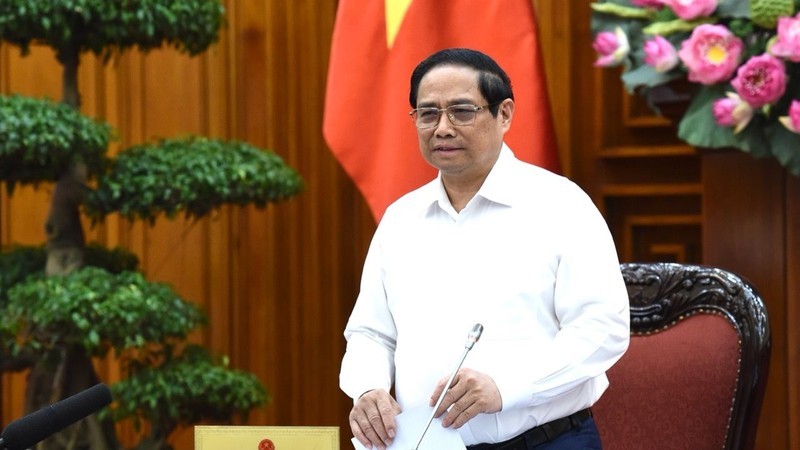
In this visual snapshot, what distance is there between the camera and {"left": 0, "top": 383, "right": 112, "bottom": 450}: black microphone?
1386 millimetres

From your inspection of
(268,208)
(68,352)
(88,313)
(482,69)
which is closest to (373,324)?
(482,69)

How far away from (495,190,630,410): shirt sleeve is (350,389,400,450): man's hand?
0.16 m

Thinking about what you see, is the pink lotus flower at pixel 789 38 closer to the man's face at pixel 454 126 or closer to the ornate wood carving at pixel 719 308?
the ornate wood carving at pixel 719 308

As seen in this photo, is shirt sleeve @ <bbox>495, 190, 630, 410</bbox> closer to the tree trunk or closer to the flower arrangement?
the flower arrangement

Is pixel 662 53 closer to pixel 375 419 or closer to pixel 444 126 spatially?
pixel 444 126

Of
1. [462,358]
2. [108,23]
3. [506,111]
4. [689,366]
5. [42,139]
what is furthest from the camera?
[108,23]

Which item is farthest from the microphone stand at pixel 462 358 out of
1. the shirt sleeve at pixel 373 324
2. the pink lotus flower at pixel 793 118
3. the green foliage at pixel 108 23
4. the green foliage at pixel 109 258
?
the green foliage at pixel 109 258

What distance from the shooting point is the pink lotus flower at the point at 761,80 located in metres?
2.47

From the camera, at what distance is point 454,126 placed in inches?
76.0

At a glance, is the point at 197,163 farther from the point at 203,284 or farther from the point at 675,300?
the point at 675,300

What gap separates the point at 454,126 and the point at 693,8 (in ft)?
2.90

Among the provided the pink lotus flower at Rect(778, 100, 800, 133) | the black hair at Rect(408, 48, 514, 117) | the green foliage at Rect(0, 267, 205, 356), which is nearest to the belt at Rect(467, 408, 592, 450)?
the black hair at Rect(408, 48, 514, 117)

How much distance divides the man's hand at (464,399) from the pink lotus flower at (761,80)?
1030mm

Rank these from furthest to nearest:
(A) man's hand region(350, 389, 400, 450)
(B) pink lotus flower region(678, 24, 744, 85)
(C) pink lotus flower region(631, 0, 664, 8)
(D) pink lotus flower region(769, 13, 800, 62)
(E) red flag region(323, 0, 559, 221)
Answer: (E) red flag region(323, 0, 559, 221)
(C) pink lotus flower region(631, 0, 664, 8)
(B) pink lotus flower region(678, 24, 744, 85)
(D) pink lotus flower region(769, 13, 800, 62)
(A) man's hand region(350, 389, 400, 450)
